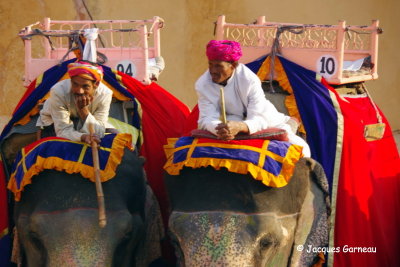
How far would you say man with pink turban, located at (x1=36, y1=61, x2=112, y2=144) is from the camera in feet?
22.1

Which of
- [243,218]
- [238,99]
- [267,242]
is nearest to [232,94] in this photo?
[238,99]

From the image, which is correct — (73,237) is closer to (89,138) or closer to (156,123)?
(89,138)

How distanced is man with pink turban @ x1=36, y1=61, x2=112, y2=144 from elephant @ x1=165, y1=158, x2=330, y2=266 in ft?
2.27

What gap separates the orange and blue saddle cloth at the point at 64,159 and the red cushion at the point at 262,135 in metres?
0.58

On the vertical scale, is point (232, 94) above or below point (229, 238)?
above

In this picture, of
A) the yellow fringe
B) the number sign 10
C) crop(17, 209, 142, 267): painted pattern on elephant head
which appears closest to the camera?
crop(17, 209, 142, 267): painted pattern on elephant head

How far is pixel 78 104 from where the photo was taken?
22.4ft

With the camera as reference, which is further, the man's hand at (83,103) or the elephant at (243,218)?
the man's hand at (83,103)

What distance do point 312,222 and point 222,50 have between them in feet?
4.37

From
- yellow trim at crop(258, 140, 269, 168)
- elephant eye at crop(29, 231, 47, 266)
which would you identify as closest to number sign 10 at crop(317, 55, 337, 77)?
yellow trim at crop(258, 140, 269, 168)

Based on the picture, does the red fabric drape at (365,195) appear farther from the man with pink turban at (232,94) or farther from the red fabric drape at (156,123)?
the red fabric drape at (156,123)

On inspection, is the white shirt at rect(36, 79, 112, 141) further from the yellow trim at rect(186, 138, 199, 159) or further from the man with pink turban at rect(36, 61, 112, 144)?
the yellow trim at rect(186, 138, 199, 159)

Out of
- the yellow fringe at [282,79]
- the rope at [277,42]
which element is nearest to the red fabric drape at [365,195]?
the yellow fringe at [282,79]

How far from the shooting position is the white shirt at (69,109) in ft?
→ 22.4
